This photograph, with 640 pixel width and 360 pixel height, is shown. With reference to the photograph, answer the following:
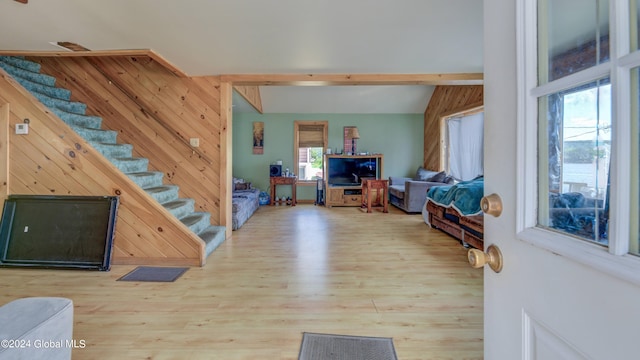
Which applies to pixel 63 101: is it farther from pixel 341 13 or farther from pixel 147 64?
pixel 341 13

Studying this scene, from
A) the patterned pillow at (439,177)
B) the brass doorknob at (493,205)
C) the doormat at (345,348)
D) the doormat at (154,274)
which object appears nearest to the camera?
the brass doorknob at (493,205)

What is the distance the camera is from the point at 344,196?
704 centimetres

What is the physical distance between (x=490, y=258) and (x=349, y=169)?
649 centimetres

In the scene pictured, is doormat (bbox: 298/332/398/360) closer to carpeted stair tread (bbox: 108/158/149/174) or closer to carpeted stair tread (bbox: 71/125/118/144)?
carpeted stair tread (bbox: 108/158/149/174)

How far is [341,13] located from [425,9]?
71cm

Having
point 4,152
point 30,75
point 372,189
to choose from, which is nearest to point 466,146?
point 372,189

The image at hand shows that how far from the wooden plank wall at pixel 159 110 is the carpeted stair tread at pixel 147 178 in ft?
0.51

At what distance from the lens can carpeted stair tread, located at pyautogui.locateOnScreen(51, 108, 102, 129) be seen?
11.7 feet

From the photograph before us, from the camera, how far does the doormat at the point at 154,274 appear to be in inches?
106

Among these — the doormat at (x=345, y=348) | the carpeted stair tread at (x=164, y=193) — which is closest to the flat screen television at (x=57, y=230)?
the carpeted stair tread at (x=164, y=193)

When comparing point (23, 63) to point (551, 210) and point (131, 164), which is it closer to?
point (131, 164)

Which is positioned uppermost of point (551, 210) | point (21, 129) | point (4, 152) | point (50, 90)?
point (50, 90)

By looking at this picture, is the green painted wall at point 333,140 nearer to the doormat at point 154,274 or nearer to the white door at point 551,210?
the doormat at point 154,274

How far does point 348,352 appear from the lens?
169cm
